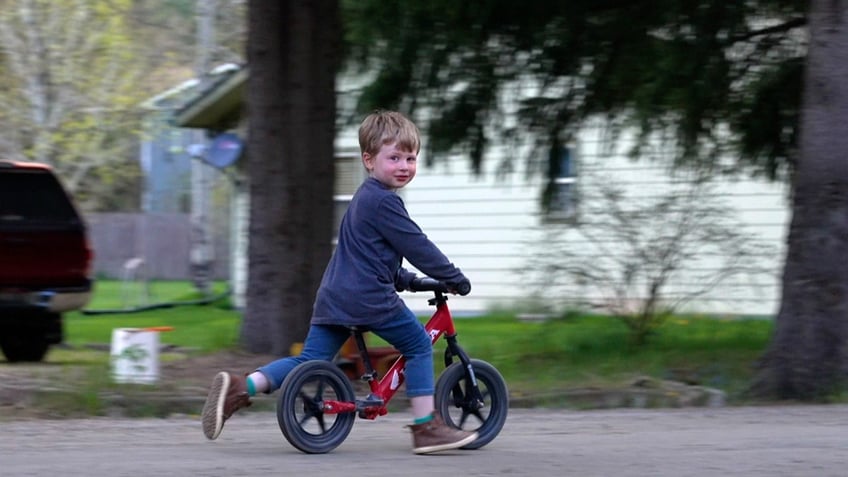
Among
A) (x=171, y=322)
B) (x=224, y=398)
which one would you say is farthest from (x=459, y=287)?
(x=171, y=322)

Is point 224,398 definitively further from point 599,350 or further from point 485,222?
point 485,222

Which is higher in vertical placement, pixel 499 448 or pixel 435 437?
pixel 435 437

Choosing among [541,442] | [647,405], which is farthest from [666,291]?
[541,442]

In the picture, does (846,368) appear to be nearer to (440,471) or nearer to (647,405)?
(647,405)

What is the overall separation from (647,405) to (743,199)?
1045 cm

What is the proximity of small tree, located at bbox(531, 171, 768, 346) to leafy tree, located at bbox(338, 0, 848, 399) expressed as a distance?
61 cm

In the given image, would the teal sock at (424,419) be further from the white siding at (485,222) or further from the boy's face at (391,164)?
the white siding at (485,222)

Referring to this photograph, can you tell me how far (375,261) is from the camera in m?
6.82

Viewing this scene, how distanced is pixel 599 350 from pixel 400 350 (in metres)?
6.26

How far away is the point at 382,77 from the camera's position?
41.3 feet

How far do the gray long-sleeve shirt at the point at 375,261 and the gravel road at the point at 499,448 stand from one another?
758 mm

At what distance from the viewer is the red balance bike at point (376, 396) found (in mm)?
6859

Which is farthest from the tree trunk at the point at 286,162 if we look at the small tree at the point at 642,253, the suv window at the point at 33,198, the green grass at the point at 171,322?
the suv window at the point at 33,198

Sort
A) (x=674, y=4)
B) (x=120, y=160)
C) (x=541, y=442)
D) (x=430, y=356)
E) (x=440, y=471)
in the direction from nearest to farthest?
(x=440, y=471)
(x=430, y=356)
(x=541, y=442)
(x=674, y=4)
(x=120, y=160)
